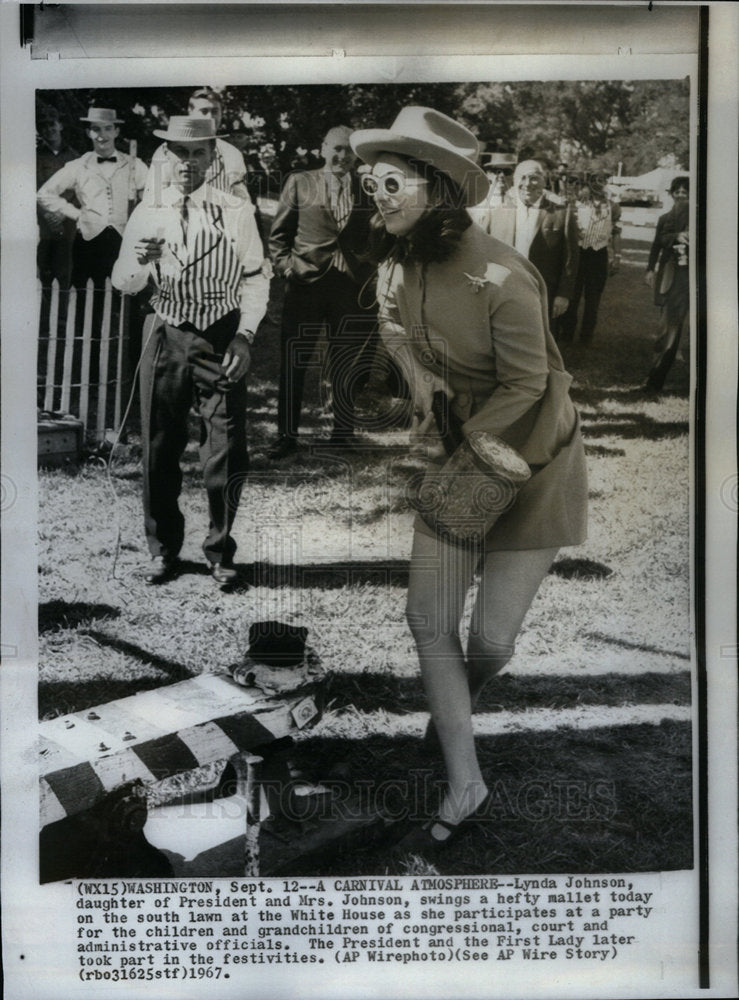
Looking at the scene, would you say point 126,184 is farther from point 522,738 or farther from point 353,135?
point 522,738

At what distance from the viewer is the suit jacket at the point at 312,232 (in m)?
2.52

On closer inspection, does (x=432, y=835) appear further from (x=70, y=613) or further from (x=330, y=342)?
(x=330, y=342)

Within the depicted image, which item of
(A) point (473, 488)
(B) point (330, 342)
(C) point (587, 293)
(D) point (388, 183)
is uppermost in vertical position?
(D) point (388, 183)

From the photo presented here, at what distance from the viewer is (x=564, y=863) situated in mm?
2521

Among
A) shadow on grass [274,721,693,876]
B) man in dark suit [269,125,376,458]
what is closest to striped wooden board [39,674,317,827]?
shadow on grass [274,721,693,876]

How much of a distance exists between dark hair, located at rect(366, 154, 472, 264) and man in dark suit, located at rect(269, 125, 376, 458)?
157 millimetres

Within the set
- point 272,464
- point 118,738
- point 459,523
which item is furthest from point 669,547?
point 118,738

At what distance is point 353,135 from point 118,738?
1.93m

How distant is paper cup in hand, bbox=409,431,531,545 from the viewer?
99.4 inches

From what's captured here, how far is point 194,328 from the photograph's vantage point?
257cm

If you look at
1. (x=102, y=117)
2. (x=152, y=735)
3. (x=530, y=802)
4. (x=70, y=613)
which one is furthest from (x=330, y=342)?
(x=530, y=802)

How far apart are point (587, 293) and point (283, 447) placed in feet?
3.39

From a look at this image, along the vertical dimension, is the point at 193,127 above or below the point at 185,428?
above

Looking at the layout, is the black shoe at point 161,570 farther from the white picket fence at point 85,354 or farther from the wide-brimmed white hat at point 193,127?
the wide-brimmed white hat at point 193,127
